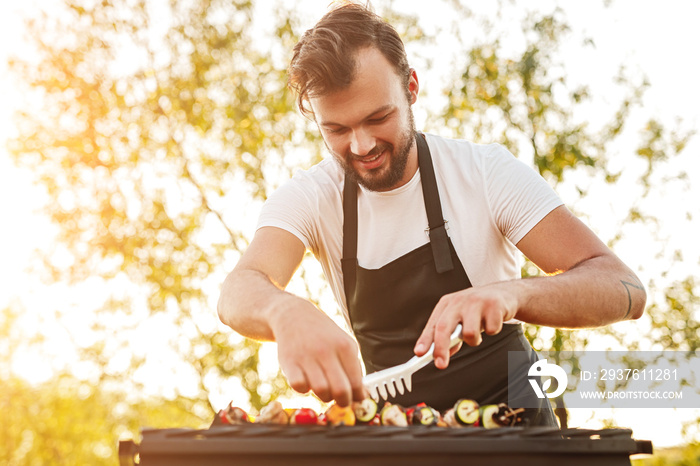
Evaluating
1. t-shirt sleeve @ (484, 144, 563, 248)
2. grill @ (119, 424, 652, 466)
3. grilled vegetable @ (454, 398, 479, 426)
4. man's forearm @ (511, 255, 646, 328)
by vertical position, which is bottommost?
grill @ (119, 424, 652, 466)

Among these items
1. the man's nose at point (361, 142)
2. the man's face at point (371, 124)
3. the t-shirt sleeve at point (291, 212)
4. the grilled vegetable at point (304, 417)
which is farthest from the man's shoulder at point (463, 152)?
the grilled vegetable at point (304, 417)

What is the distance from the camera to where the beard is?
225cm

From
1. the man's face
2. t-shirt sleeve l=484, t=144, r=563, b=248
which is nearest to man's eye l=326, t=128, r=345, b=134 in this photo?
the man's face

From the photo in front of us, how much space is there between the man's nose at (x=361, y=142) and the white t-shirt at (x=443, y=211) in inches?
9.7

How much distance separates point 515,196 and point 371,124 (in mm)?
528

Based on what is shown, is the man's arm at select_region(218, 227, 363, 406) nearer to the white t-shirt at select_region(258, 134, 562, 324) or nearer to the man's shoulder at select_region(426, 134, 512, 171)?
the white t-shirt at select_region(258, 134, 562, 324)

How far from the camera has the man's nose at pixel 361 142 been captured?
85.0 inches

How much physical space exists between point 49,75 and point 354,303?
5997 millimetres

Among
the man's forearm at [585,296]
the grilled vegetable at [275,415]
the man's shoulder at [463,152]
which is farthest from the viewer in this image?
the man's shoulder at [463,152]

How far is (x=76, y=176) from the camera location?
7.17m

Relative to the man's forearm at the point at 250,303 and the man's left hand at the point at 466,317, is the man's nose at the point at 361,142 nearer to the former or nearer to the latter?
the man's forearm at the point at 250,303

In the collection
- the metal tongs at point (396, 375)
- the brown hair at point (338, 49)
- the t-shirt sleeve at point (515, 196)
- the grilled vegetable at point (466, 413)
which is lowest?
the grilled vegetable at point (466, 413)

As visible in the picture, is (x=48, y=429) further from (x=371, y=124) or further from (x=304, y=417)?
(x=304, y=417)

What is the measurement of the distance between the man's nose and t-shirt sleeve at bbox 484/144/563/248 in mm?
427
